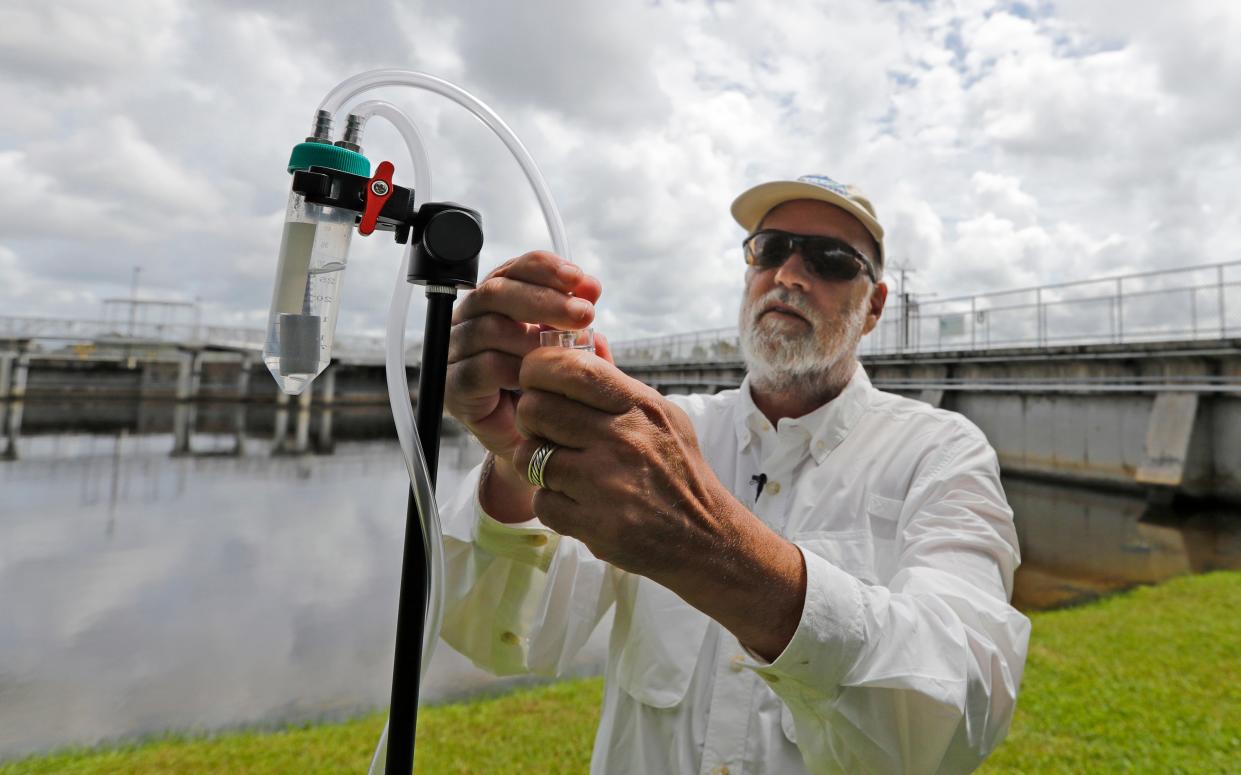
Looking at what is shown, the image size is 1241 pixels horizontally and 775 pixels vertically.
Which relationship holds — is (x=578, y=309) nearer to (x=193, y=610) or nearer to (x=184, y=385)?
(x=193, y=610)

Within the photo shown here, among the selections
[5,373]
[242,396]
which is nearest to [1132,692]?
[242,396]

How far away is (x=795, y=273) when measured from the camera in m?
2.55

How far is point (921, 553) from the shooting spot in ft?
5.49

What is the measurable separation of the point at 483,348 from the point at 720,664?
127cm

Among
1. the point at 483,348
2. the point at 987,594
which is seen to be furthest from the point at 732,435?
the point at 483,348

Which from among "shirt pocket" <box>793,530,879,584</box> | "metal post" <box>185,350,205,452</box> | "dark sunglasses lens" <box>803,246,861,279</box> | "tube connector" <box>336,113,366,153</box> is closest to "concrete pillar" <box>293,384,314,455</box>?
"metal post" <box>185,350,205,452</box>

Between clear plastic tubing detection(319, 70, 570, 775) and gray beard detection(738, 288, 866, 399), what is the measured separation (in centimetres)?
146

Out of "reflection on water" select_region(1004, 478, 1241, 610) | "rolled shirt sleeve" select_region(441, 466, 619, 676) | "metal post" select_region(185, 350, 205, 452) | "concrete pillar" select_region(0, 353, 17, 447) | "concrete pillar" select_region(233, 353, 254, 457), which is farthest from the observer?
"metal post" select_region(185, 350, 205, 452)

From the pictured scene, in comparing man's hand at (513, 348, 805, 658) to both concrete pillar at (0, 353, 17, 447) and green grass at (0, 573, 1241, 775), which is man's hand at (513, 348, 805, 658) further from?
concrete pillar at (0, 353, 17, 447)

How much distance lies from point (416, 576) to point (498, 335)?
45 cm

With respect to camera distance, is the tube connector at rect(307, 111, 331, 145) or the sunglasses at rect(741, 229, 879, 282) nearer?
the tube connector at rect(307, 111, 331, 145)

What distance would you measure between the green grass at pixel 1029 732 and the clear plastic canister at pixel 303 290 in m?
3.38

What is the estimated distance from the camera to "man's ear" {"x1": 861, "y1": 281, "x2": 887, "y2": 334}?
2781mm

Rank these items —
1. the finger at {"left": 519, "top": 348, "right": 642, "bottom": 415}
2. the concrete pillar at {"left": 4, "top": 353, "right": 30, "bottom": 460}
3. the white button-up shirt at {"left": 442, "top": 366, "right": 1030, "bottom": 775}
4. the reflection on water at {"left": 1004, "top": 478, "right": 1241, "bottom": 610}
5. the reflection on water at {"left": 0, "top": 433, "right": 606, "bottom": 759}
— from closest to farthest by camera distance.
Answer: the finger at {"left": 519, "top": 348, "right": 642, "bottom": 415}, the white button-up shirt at {"left": 442, "top": 366, "right": 1030, "bottom": 775}, the reflection on water at {"left": 0, "top": 433, "right": 606, "bottom": 759}, the reflection on water at {"left": 1004, "top": 478, "right": 1241, "bottom": 610}, the concrete pillar at {"left": 4, "top": 353, "right": 30, "bottom": 460}
